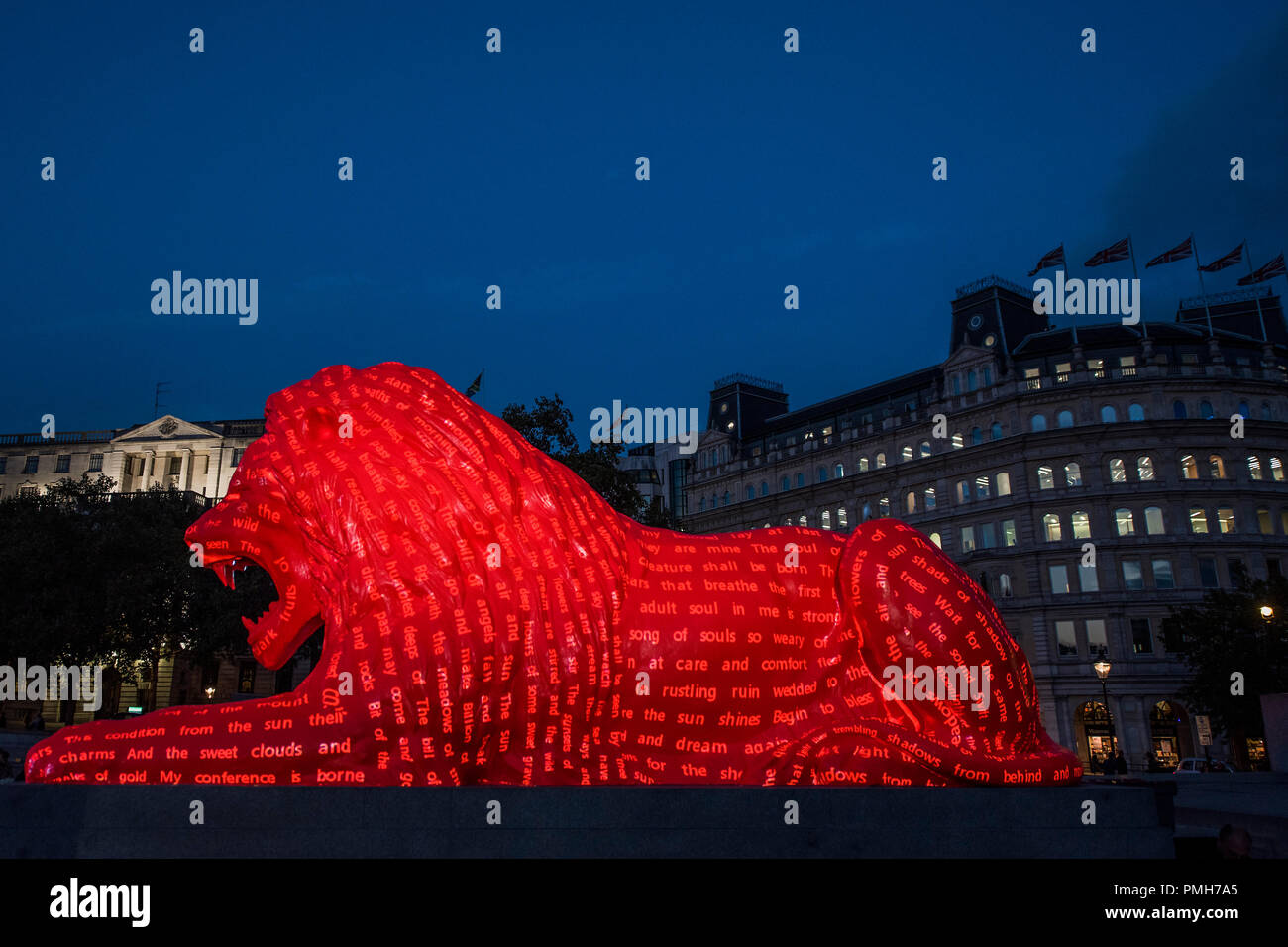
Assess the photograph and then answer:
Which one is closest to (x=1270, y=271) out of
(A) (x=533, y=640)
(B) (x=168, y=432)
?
(A) (x=533, y=640)

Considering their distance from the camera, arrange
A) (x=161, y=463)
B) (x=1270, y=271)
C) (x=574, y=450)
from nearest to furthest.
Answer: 1. (x=574, y=450)
2. (x=1270, y=271)
3. (x=161, y=463)

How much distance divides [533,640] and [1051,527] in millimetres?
44439

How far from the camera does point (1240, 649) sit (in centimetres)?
2869

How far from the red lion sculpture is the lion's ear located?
0.02 meters

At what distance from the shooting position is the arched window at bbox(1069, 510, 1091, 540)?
4475 cm

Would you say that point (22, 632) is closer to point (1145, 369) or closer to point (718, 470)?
point (718, 470)

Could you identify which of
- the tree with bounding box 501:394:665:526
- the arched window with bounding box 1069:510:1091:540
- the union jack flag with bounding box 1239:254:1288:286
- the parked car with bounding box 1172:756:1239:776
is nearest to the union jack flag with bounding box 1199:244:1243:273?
the union jack flag with bounding box 1239:254:1288:286

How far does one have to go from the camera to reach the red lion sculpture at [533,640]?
6.33 meters

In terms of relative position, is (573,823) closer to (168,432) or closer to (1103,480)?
(1103,480)

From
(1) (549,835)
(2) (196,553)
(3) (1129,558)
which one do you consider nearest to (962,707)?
(1) (549,835)

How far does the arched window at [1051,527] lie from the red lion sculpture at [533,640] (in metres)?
41.7

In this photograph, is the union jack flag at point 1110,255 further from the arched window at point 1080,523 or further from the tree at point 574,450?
the tree at point 574,450

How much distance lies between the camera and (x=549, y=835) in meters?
5.93

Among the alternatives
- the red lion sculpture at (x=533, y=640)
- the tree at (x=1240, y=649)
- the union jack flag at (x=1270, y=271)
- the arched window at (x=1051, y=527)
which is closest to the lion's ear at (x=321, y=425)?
the red lion sculpture at (x=533, y=640)
